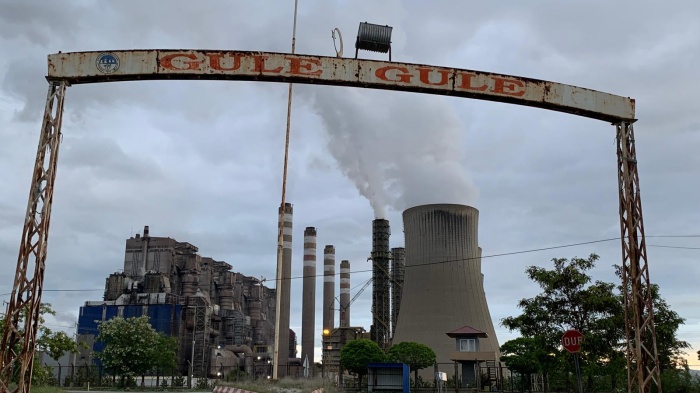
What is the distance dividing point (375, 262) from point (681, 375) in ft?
141

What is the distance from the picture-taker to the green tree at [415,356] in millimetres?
38438

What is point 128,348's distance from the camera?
39.9 m

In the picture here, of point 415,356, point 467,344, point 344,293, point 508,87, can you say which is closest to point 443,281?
point 467,344

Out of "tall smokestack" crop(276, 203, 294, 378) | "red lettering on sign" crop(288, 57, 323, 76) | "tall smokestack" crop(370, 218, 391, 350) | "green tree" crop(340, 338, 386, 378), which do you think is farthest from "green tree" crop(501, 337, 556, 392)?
"tall smokestack" crop(276, 203, 294, 378)

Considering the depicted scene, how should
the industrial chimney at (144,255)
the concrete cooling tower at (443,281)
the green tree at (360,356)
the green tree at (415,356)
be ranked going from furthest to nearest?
the industrial chimney at (144,255) → the green tree at (360,356) → the concrete cooling tower at (443,281) → the green tree at (415,356)

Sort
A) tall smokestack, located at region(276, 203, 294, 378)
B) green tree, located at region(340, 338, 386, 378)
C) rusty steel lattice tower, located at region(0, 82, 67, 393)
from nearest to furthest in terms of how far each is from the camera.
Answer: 1. rusty steel lattice tower, located at region(0, 82, 67, 393)
2. green tree, located at region(340, 338, 386, 378)
3. tall smokestack, located at region(276, 203, 294, 378)

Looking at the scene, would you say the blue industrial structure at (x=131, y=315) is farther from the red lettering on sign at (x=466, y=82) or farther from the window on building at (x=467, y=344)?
the red lettering on sign at (x=466, y=82)

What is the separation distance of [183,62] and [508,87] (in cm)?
674

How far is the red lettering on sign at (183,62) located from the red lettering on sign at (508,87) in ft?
20.1

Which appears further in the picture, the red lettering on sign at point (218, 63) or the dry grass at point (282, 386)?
the dry grass at point (282, 386)

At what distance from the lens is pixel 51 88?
12.2 meters

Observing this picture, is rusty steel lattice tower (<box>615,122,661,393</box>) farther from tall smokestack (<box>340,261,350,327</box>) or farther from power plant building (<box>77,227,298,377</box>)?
tall smokestack (<box>340,261,350,327</box>)

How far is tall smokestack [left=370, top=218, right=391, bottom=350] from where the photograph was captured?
61.0 metres

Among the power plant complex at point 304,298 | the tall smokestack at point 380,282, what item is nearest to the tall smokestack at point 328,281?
the power plant complex at point 304,298
